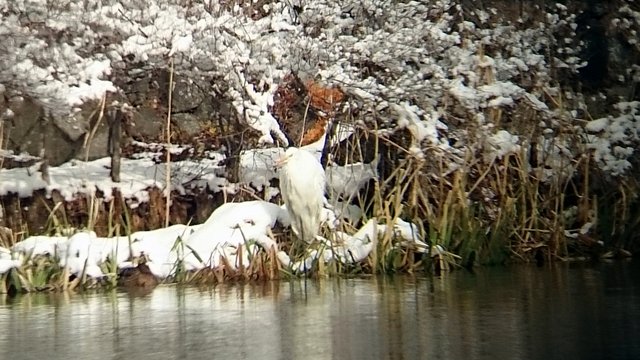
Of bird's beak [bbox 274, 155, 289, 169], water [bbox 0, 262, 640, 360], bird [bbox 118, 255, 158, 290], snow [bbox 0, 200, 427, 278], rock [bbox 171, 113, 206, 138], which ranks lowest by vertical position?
water [bbox 0, 262, 640, 360]

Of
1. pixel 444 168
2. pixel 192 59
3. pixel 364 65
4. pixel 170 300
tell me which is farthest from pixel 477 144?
pixel 170 300

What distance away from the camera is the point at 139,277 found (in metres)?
13.8

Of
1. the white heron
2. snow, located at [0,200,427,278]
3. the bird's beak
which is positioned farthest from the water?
the bird's beak

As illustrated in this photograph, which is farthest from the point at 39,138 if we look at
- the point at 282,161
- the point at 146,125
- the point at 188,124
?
the point at 282,161

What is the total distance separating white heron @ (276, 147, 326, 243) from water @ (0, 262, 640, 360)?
0.98 meters

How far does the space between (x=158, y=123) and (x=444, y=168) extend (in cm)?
568

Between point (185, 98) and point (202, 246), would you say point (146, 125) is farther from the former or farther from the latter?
point (202, 246)

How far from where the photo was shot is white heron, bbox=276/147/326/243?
13844mm

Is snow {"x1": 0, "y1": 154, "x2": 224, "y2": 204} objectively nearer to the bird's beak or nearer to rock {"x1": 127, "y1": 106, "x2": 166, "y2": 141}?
rock {"x1": 127, "y1": 106, "x2": 166, "y2": 141}

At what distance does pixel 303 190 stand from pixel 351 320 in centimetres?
451

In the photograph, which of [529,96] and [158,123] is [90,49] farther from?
[529,96]

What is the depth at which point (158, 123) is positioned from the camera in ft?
61.7

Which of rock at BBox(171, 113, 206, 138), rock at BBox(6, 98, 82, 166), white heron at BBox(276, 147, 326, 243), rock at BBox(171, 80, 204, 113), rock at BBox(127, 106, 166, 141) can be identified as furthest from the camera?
rock at BBox(6, 98, 82, 166)

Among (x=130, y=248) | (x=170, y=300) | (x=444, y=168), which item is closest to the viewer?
(x=170, y=300)
